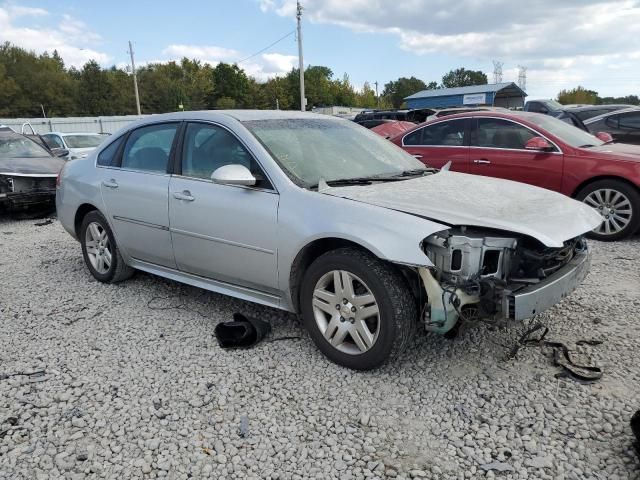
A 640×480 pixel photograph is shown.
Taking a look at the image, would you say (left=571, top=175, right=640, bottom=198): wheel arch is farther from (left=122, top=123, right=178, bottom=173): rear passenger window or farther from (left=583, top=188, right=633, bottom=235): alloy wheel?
(left=122, top=123, right=178, bottom=173): rear passenger window

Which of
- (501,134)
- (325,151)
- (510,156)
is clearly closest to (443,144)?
(501,134)

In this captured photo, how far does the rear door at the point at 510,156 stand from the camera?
6629mm

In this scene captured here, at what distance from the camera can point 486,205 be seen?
3.21m

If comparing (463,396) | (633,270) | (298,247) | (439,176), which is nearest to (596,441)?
(463,396)

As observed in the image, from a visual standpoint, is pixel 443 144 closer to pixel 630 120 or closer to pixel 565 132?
pixel 565 132

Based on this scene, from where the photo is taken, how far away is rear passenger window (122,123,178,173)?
14.0ft

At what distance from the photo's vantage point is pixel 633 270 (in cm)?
510

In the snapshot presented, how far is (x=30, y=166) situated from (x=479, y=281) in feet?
27.3

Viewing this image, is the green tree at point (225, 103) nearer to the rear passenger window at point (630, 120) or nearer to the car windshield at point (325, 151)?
the rear passenger window at point (630, 120)

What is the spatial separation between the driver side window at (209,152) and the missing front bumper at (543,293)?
1.84 metres

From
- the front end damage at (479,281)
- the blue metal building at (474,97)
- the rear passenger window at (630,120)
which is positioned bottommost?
the front end damage at (479,281)

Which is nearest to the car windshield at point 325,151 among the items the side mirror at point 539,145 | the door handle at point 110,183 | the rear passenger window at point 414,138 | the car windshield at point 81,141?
the door handle at point 110,183

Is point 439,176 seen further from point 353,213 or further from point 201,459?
point 201,459

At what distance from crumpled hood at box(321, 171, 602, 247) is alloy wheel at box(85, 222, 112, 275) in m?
2.64
